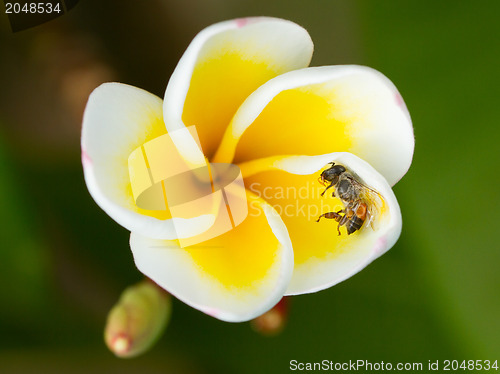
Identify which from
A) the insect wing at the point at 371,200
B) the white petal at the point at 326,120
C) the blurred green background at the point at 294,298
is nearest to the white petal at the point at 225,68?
the white petal at the point at 326,120

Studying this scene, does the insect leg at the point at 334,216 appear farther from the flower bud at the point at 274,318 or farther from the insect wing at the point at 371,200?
the flower bud at the point at 274,318

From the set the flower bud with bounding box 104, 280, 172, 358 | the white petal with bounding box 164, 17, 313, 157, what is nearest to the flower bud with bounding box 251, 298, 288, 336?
the flower bud with bounding box 104, 280, 172, 358

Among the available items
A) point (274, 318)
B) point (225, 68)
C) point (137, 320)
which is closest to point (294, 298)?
point (274, 318)

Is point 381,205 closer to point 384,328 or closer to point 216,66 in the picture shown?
point 216,66

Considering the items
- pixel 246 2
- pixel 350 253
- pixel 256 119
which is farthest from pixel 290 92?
pixel 246 2

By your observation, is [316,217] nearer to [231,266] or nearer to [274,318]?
[231,266]
